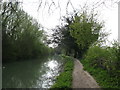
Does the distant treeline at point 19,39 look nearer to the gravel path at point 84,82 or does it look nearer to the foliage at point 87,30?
the foliage at point 87,30

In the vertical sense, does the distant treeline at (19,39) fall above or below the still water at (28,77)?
above

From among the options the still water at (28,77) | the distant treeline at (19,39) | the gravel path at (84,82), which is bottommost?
the still water at (28,77)

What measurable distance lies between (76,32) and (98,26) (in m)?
3.45

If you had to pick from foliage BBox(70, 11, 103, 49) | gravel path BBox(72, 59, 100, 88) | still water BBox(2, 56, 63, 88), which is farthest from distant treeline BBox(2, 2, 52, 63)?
gravel path BBox(72, 59, 100, 88)

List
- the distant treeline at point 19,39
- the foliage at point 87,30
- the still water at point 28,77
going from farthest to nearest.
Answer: the distant treeline at point 19,39, the foliage at point 87,30, the still water at point 28,77

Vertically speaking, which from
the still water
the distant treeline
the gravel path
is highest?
the distant treeline

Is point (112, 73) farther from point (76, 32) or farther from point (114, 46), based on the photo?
point (76, 32)

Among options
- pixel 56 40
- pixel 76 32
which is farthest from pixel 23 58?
pixel 76 32

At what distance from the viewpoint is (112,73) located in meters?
10.3

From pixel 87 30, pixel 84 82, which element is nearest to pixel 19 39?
pixel 87 30

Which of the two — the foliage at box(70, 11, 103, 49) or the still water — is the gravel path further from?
the foliage at box(70, 11, 103, 49)

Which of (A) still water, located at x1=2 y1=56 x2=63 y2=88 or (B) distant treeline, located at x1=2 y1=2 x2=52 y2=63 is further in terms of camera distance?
(B) distant treeline, located at x1=2 y1=2 x2=52 y2=63

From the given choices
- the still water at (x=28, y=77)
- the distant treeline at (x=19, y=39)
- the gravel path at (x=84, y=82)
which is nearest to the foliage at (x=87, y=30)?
the distant treeline at (x=19, y=39)

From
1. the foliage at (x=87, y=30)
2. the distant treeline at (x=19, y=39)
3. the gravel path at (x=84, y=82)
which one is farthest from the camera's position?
the distant treeline at (x=19, y=39)
